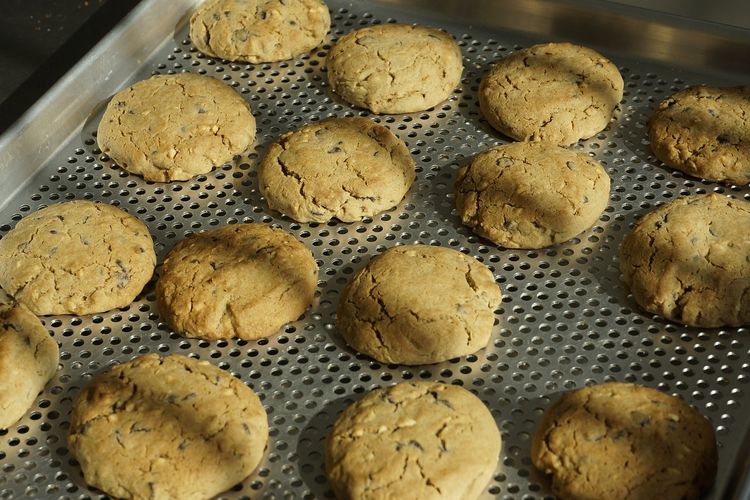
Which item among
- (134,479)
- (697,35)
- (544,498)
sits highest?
(697,35)

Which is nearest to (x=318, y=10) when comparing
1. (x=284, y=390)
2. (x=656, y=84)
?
(x=656, y=84)

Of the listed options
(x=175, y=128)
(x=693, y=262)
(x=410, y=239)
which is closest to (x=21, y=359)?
(x=175, y=128)

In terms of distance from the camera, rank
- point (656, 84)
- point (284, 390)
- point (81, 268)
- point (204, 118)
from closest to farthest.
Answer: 1. point (284, 390)
2. point (81, 268)
3. point (204, 118)
4. point (656, 84)

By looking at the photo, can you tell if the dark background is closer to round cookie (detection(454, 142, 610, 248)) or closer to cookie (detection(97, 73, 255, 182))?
cookie (detection(97, 73, 255, 182))

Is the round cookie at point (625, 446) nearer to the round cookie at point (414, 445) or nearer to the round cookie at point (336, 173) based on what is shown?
the round cookie at point (414, 445)

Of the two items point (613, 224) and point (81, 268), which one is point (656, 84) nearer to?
point (613, 224)

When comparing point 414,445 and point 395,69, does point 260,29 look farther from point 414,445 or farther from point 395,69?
point 414,445
